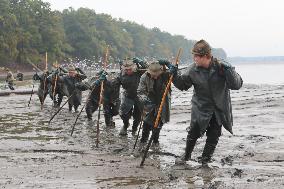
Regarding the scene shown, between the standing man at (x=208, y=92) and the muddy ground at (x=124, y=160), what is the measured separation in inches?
24.0

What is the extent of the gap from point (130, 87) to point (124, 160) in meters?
3.16

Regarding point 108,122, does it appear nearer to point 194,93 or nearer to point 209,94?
point 194,93

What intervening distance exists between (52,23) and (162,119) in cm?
7153

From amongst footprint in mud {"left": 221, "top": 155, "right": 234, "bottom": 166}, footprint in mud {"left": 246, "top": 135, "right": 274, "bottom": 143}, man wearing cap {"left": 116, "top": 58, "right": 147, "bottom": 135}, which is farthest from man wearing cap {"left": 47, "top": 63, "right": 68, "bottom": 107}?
footprint in mud {"left": 221, "top": 155, "right": 234, "bottom": 166}

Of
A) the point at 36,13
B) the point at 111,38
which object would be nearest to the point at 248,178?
the point at 36,13

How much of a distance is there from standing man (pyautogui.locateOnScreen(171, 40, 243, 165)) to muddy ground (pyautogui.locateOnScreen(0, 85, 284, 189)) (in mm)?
608

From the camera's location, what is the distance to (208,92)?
6938mm

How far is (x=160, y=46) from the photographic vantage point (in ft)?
539

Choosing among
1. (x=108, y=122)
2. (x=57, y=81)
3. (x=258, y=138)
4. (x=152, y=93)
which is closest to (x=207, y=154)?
(x=152, y=93)

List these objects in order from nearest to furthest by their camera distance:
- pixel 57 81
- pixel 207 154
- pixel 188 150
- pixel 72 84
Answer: pixel 207 154, pixel 188 150, pixel 72 84, pixel 57 81

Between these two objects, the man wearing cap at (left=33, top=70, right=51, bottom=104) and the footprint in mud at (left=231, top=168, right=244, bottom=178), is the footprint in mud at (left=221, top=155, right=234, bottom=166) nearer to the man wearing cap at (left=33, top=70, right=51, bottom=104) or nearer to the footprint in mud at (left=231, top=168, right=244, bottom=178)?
the footprint in mud at (left=231, top=168, right=244, bottom=178)

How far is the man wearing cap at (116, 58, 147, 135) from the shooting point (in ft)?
34.3

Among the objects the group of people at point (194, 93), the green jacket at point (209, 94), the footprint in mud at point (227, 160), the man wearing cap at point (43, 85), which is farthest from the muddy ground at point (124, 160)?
the man wearing cap at point (43, 85)

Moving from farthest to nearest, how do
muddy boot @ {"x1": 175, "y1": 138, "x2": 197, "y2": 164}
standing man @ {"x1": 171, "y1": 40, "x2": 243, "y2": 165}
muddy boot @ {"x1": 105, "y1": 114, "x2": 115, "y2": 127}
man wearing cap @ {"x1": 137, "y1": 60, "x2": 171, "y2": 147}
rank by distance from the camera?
1. muddy boot @ {"x1": 105, "y1": 114, "x2": 115, "y2": 127}
2. man wearing cap @ {"x1": 137, "y1": 60, "x2": 171, "y2": 147}
3. muddy boot @ {"x1": 175, "y1": 138, "x2": 197, "y2": 164}
4. standing man @ {"x1": 171, "y1": 40, "x2": 243, "y2": 165}
